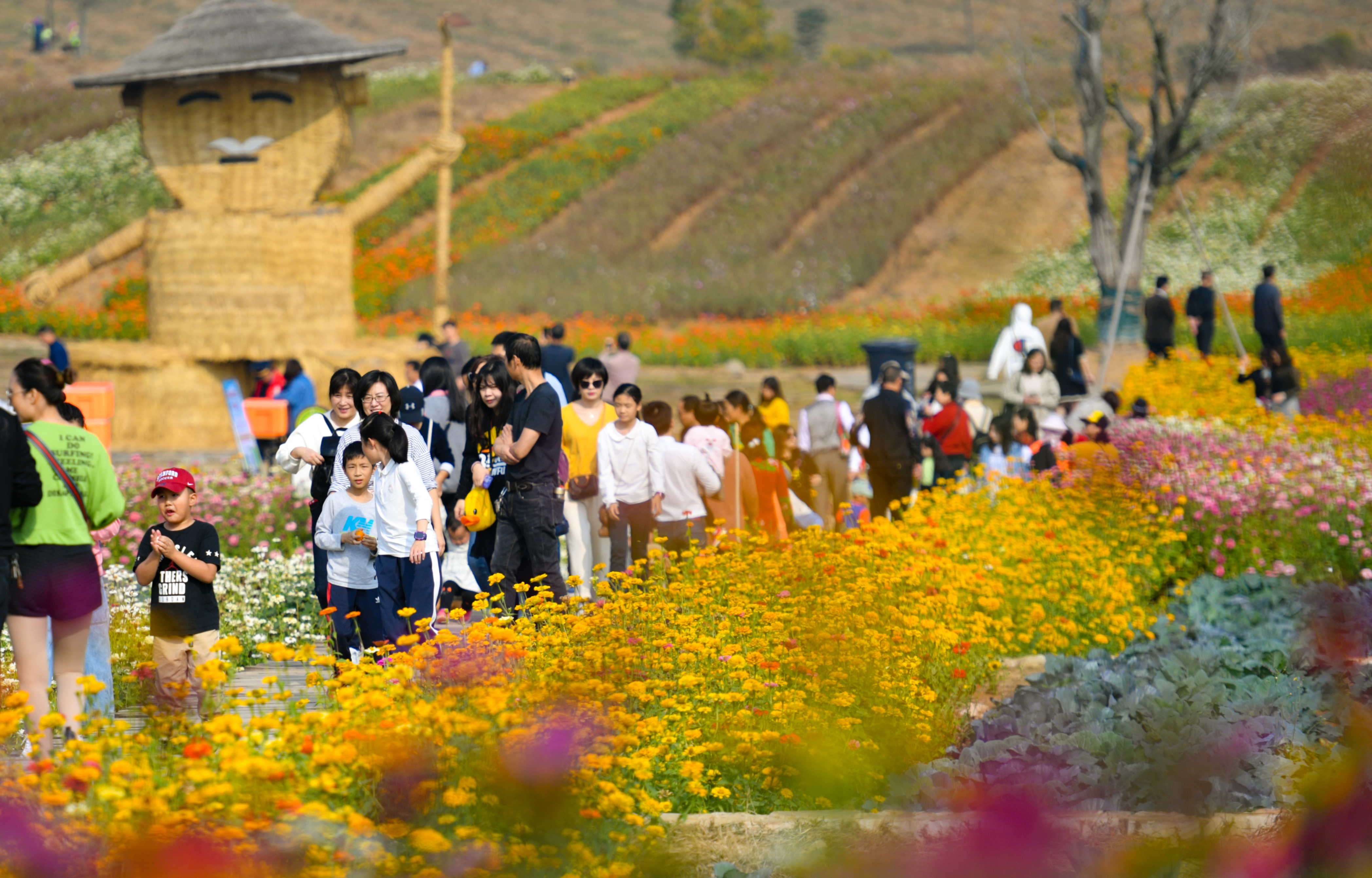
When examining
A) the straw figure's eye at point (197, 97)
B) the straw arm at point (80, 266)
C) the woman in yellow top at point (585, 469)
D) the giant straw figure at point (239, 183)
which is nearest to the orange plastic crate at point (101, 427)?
the giant straw figure at point (239, 183)

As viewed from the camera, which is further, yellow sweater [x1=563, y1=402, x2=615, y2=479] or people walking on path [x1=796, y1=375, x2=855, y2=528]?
people walking on path [x1=796, y1=375, x2=855, y2=528]

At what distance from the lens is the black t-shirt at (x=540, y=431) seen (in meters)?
A: 6.76

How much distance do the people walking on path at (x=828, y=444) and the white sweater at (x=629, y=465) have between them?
264cm

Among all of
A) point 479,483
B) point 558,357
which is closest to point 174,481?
point 479,483

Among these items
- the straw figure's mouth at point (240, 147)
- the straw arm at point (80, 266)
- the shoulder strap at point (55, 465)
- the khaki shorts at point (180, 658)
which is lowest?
the khaki shorts at point (180, 658)

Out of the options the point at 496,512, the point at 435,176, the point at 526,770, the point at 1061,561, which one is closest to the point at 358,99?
the point at 496,512

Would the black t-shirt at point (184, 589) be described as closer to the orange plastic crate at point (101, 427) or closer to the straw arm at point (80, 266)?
the orange plastic crate at point (101, 427)

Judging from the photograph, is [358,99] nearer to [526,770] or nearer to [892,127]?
[526,770]

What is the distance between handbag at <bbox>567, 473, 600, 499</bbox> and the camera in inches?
306

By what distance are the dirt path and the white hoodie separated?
15.0 metres

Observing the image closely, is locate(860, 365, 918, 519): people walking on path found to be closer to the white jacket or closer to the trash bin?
the white jacket

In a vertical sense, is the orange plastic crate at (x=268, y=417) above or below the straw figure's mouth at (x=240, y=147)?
below

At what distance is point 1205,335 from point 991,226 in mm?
14984

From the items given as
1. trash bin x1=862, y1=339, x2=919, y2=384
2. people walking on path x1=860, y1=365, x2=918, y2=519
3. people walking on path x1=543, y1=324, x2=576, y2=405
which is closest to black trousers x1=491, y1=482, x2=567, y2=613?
people walking on path x1=860, y1=365, x2=918, y2=519
